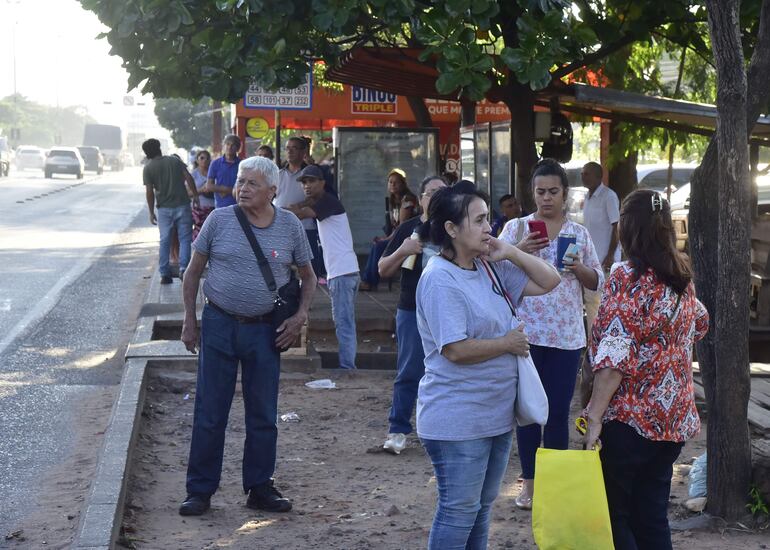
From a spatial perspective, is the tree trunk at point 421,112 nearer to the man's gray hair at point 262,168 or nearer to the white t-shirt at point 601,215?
the white t-shirt at point 601,215

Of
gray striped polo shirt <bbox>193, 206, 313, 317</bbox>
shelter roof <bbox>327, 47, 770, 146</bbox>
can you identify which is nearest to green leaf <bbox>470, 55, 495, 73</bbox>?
shelter roof <bbox>327, 47, 770, 146</bbox>

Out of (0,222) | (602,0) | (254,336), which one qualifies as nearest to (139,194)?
(0,222)

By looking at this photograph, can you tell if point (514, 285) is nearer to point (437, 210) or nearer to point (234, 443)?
point (437, 210)

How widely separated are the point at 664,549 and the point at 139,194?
45.7 meters

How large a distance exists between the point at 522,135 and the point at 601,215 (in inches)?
48.6

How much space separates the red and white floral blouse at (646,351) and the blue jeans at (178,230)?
447 inches

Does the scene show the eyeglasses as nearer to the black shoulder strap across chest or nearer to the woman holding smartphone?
the woman holding smartphone

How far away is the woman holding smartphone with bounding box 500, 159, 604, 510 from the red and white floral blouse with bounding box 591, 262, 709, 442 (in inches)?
50.4

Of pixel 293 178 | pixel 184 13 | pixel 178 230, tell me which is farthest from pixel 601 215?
pixel 178 230

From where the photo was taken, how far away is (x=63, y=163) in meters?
64.8

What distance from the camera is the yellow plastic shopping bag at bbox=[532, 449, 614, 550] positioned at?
416 centimetres

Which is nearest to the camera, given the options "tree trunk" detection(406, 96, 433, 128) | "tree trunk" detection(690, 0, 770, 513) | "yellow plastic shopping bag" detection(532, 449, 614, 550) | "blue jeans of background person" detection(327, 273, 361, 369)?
"yellow plastic shopping bag" detection(532, 449, 614, 550)

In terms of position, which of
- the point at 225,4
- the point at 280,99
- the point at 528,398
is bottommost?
the point at 528,398

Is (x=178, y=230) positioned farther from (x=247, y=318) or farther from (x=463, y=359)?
(x=463, y=359)
